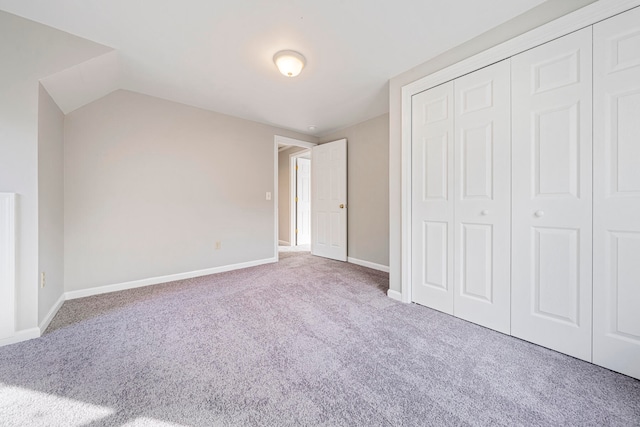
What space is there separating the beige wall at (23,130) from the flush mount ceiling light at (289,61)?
5.59 feet

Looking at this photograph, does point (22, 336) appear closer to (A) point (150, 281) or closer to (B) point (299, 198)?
(A) point (150, 281)

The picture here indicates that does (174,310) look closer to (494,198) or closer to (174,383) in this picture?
(174,383)

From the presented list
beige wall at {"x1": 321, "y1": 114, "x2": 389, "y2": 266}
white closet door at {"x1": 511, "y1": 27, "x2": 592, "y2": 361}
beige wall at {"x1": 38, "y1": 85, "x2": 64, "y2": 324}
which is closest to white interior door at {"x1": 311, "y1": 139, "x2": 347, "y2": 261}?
beige wall at {"x1": 321, "y1": 114, "x2": 389, "y2": 266}

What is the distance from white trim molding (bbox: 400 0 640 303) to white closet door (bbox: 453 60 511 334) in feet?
0.28

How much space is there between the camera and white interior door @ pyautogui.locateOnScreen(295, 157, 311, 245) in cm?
572

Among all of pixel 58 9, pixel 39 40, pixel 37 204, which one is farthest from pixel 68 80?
pixel 37 204

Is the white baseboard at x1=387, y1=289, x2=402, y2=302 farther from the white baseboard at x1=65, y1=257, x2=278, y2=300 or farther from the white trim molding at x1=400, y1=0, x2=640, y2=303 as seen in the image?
the white baseboard at x1=65, y1=257, x2=278, y2=300

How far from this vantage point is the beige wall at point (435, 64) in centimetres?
157

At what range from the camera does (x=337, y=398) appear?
1183 mm

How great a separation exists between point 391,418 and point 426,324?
1.04 metres

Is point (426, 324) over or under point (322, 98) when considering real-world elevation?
under

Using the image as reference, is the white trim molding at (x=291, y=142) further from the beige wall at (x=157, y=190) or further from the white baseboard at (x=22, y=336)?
the white baseboard at (x=22, y=336)

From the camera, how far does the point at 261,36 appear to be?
6.24ft

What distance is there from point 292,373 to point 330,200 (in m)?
3.24
